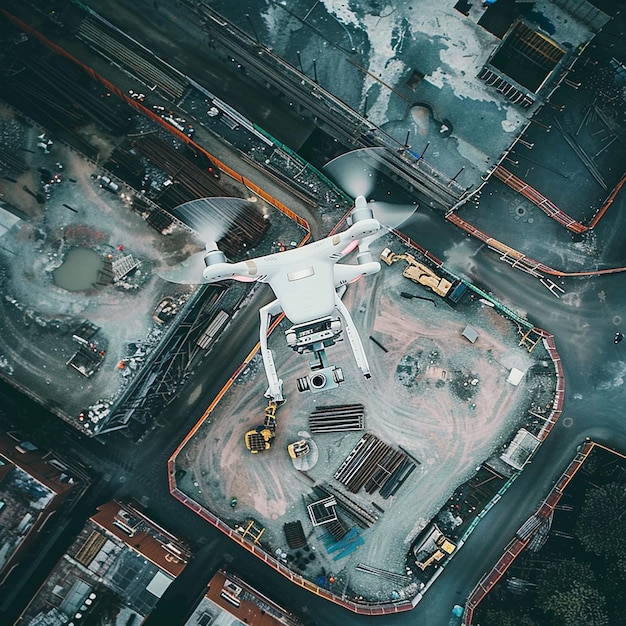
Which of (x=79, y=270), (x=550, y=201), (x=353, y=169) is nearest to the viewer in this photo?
(x=79, y=270)

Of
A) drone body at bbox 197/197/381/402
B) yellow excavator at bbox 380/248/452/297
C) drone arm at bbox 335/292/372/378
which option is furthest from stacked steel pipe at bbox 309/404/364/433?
yellow excavator at bbox 380/248/452/297

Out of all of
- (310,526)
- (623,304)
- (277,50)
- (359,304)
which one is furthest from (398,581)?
(277,50)

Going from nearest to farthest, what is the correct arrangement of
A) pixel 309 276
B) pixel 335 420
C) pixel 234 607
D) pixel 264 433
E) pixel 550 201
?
1. pixel 309 276
2. pixel 234 607
3. pixel 264 433
4. pixel 335 420
5. pixel 550 201

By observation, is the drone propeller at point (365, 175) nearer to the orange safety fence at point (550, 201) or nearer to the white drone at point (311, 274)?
the white drone at point (311, 274)

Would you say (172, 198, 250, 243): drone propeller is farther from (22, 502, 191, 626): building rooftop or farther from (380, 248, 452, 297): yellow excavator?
(22, 502, 191, 626): building rooftop

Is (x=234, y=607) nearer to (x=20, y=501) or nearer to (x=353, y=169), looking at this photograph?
(x=20, y=501)

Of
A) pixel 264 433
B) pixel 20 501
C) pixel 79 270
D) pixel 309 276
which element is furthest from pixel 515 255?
pixel 20 501
